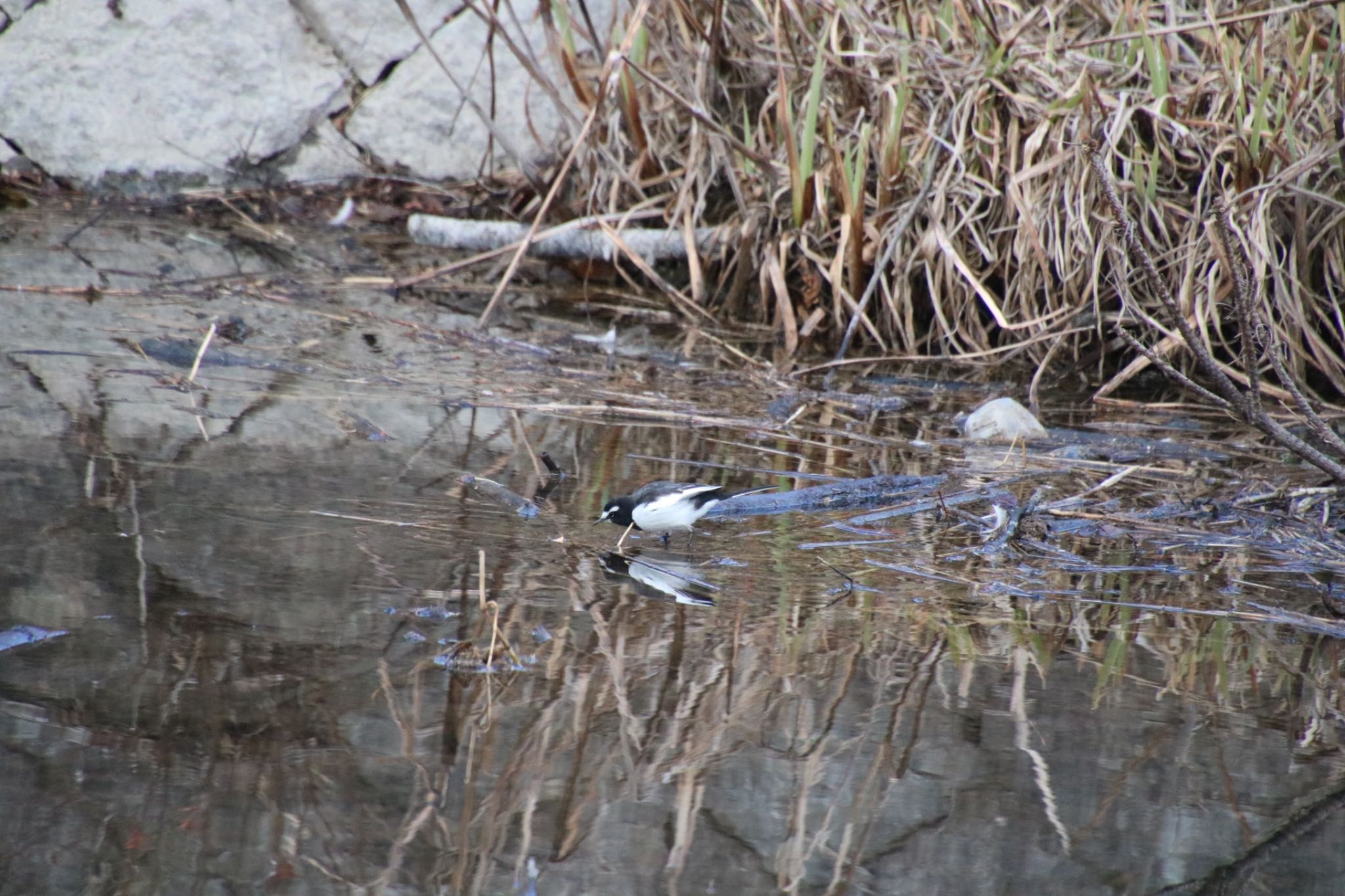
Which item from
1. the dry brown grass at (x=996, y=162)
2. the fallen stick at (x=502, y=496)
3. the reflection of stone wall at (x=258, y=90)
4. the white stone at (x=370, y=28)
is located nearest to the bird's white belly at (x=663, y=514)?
the fallen stick at (x=502, y=496)

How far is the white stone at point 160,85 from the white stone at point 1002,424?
11.4ft

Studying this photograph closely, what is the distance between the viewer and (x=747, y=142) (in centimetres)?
428

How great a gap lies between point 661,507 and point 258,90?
3.96 meters

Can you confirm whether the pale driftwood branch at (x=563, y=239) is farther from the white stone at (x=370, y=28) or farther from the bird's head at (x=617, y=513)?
the bird's head at (x=617, y=513)

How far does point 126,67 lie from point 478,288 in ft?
7.02

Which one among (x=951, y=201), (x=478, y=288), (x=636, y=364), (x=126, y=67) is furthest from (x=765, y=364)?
(x=126, y=67)

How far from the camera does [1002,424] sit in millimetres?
3217

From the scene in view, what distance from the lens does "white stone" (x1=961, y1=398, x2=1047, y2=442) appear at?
320cm

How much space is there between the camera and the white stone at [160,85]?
523cm

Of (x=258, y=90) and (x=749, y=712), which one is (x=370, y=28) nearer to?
(x=258, y=90)

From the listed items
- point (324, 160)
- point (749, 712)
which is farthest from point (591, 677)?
point (324, 160)

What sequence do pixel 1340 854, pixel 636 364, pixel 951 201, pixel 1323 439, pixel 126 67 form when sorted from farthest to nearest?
pixel 126 67
pixel 951 201
pixel 636 364
pixel 1323 439
pixel 1340 854

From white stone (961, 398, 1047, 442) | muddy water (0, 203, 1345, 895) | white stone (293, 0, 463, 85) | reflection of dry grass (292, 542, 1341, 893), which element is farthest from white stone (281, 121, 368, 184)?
reflection of dry grass (292, 542, 1341, 893)

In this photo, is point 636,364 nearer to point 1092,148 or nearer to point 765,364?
point 765,364
